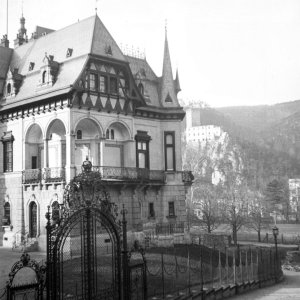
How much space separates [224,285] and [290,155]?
6297 inches

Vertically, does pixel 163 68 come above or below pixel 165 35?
below

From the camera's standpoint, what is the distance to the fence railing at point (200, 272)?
20953mm

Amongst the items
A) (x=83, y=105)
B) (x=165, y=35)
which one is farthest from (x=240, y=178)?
(x=83, y=105)

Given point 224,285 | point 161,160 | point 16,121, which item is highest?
point 16,121

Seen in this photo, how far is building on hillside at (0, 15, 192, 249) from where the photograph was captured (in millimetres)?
32562

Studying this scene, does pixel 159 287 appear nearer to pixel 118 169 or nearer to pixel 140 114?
pixel 118 169

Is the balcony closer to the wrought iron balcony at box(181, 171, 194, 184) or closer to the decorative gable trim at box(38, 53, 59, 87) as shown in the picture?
the wrought iron balcony at box(181, 171, 194, 184)

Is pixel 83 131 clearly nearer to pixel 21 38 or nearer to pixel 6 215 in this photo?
pixel 6 215

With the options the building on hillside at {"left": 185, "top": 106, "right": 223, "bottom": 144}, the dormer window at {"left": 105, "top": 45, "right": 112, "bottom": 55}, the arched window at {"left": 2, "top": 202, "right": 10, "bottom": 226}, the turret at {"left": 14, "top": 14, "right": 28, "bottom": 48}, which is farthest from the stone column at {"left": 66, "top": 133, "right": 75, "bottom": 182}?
the building on hillside at {"left": 185, "top": 106, "right": 223, "bottom": 144}

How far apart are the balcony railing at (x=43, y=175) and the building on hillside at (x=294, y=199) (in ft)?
225

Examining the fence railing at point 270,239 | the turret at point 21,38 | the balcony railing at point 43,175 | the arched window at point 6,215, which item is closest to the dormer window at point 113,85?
the balcony railing at point 43,175

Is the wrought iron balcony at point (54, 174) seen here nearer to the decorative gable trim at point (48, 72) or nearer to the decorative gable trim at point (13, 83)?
the decorative gable trim at point (48, 72)

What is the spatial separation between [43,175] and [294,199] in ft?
277

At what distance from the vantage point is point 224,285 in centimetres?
2319
